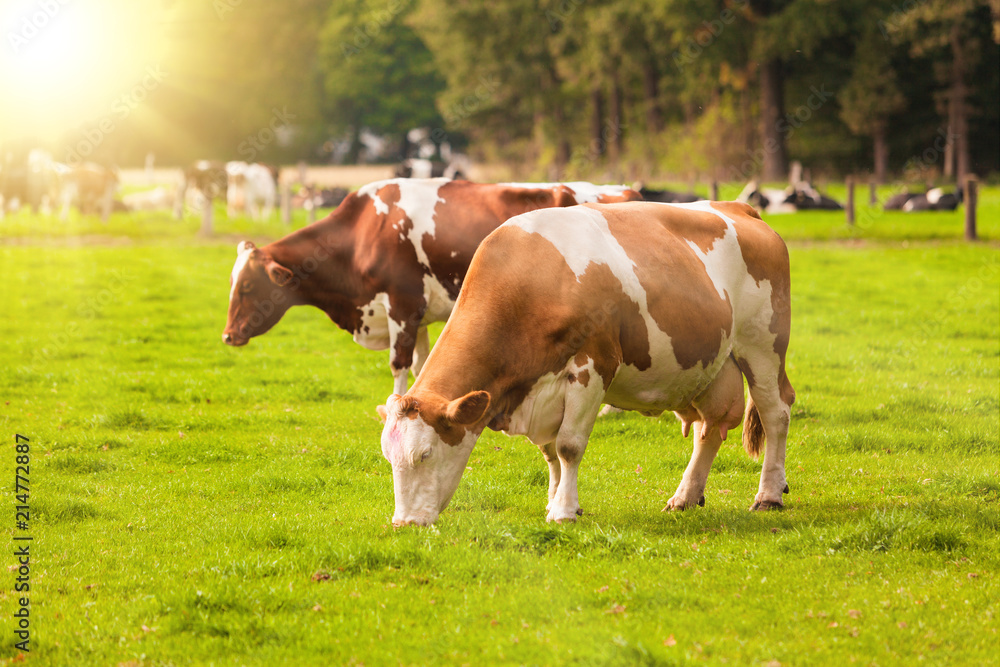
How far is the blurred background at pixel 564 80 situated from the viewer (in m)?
44.8

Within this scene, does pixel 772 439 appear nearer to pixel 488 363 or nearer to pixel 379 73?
pixel 488 363

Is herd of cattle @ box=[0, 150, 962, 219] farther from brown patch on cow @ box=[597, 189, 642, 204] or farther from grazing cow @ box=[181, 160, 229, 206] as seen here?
brown patch on cow @ box=[597, 189, 642, 204]

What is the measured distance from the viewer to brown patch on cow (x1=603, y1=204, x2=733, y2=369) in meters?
6.54

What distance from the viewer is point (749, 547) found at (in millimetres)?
6242

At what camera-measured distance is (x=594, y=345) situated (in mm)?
6223

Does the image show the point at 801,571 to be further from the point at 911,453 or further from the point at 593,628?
the point at 911,453

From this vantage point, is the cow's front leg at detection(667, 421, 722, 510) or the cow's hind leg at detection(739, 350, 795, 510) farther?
the cow's hind leg at detection(739, 350, 795, 510)

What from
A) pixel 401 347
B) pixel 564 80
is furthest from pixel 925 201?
pixel 564 80

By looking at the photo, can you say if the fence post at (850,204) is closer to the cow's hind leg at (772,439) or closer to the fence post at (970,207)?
the fence post at (970,207)

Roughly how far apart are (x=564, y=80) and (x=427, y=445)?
60.9 meters

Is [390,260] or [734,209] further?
[390,260]

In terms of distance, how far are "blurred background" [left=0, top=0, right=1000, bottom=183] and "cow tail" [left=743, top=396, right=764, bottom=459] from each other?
30995mm

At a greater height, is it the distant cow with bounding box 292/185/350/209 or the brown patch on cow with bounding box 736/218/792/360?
the distant cow with bounding box 292/185/350/209

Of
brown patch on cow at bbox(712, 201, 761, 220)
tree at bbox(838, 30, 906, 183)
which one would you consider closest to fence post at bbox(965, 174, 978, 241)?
brown patch on cow at bbox(712, 201, 761, 220)
